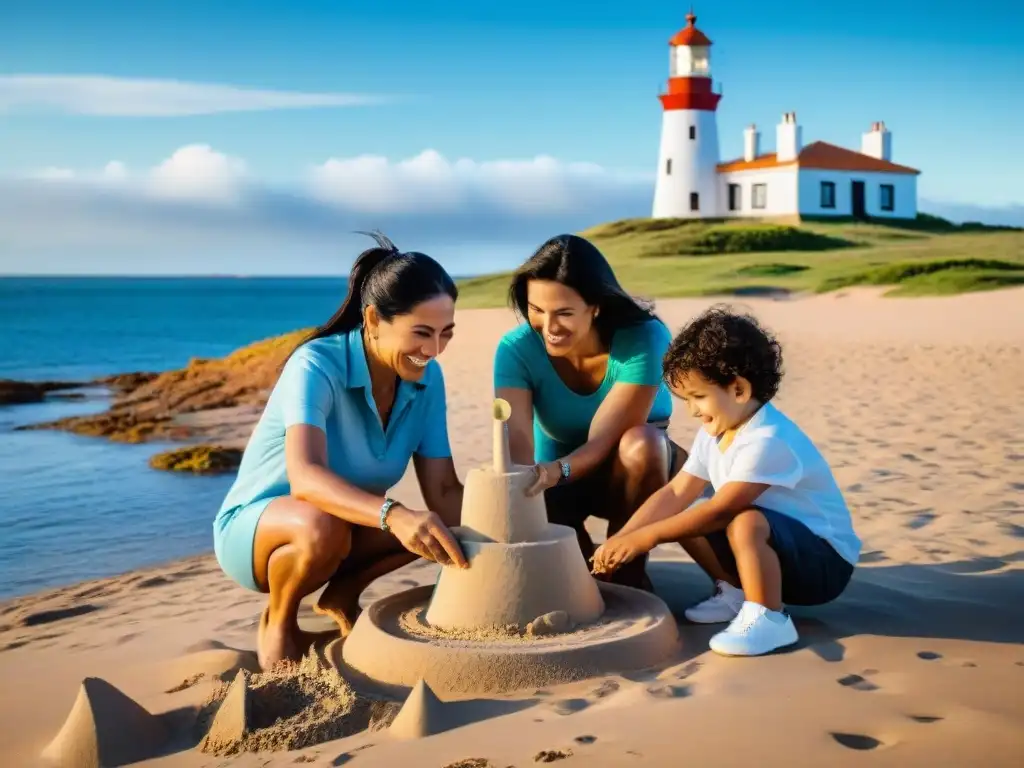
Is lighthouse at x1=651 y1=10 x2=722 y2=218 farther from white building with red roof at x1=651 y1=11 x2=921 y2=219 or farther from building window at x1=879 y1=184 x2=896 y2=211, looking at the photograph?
building window at x1=879 y1=184 x2=896 y2=211

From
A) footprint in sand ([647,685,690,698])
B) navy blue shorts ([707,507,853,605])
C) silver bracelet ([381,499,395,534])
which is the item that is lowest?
footprint in sand ([647,685,690,698])

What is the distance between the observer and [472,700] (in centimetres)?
350

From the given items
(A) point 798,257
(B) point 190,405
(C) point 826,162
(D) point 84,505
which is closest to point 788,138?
(C) point 826,162

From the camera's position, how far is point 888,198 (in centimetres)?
4331

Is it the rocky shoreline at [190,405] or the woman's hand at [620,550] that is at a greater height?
the woman's hand at [620,550]

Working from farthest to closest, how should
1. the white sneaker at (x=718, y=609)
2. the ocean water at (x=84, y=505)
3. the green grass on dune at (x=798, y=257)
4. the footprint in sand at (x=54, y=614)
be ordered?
the green grass on dune at (x=798, y=257)
the ocean water at (x=84, y=505)
the footprint in sand at (x=54, y=614)
the white sneaker at (x=718, y=609)

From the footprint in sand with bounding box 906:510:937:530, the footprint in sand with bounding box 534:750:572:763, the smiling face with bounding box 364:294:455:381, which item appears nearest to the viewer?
the footprint in sand with bounding box 534:750:572:763

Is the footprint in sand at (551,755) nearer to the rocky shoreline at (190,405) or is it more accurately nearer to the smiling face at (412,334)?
the smiling face at (412,334)

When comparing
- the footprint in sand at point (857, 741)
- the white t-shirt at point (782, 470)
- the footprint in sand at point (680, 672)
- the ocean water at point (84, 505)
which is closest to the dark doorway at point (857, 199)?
the ocean water at point (84, 505)

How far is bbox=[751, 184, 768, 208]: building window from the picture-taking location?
42.2 metres

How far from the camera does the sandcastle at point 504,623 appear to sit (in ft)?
11.8

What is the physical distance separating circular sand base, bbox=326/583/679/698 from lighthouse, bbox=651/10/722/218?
4061cm

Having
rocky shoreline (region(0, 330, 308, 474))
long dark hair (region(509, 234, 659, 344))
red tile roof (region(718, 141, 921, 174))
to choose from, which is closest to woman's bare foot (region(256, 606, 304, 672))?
long dark hair (region(509, 234, 659, 344))

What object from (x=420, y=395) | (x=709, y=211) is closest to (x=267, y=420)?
(x=420, y=395)
